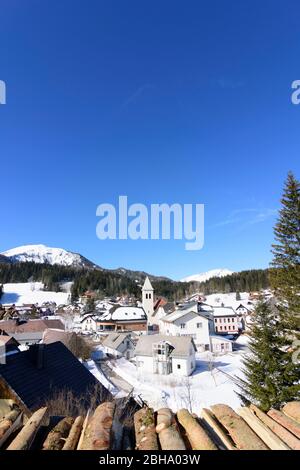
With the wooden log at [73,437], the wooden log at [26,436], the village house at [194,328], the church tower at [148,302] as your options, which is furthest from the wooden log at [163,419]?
the church tower at [148,302]

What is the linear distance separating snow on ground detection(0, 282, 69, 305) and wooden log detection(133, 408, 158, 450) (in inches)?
5897

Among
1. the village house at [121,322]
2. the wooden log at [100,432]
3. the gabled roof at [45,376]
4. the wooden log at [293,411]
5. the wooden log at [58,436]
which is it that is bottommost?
the village house at [121,322]

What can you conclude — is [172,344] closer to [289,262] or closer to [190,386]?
[190,386]

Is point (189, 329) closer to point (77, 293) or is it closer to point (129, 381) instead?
point (129, 381)

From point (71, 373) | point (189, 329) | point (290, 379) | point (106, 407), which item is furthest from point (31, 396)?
point (189, 329)

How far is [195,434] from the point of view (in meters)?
3.25

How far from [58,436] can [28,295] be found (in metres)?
172

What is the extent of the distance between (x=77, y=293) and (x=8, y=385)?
467ft

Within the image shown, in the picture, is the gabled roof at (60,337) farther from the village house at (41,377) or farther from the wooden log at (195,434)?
the wooden log at (195,434)

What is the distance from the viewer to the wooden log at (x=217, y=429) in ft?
10.4

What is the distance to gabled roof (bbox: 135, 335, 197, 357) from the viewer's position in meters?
38.0

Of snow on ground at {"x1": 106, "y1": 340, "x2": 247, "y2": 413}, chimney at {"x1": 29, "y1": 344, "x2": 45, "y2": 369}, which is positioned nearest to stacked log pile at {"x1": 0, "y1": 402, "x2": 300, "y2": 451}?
chimney at {"x1": 29, "y1": 344, "x2": 45, "y2": 369}

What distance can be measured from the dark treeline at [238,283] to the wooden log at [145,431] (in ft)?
472

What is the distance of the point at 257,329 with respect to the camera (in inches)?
640
